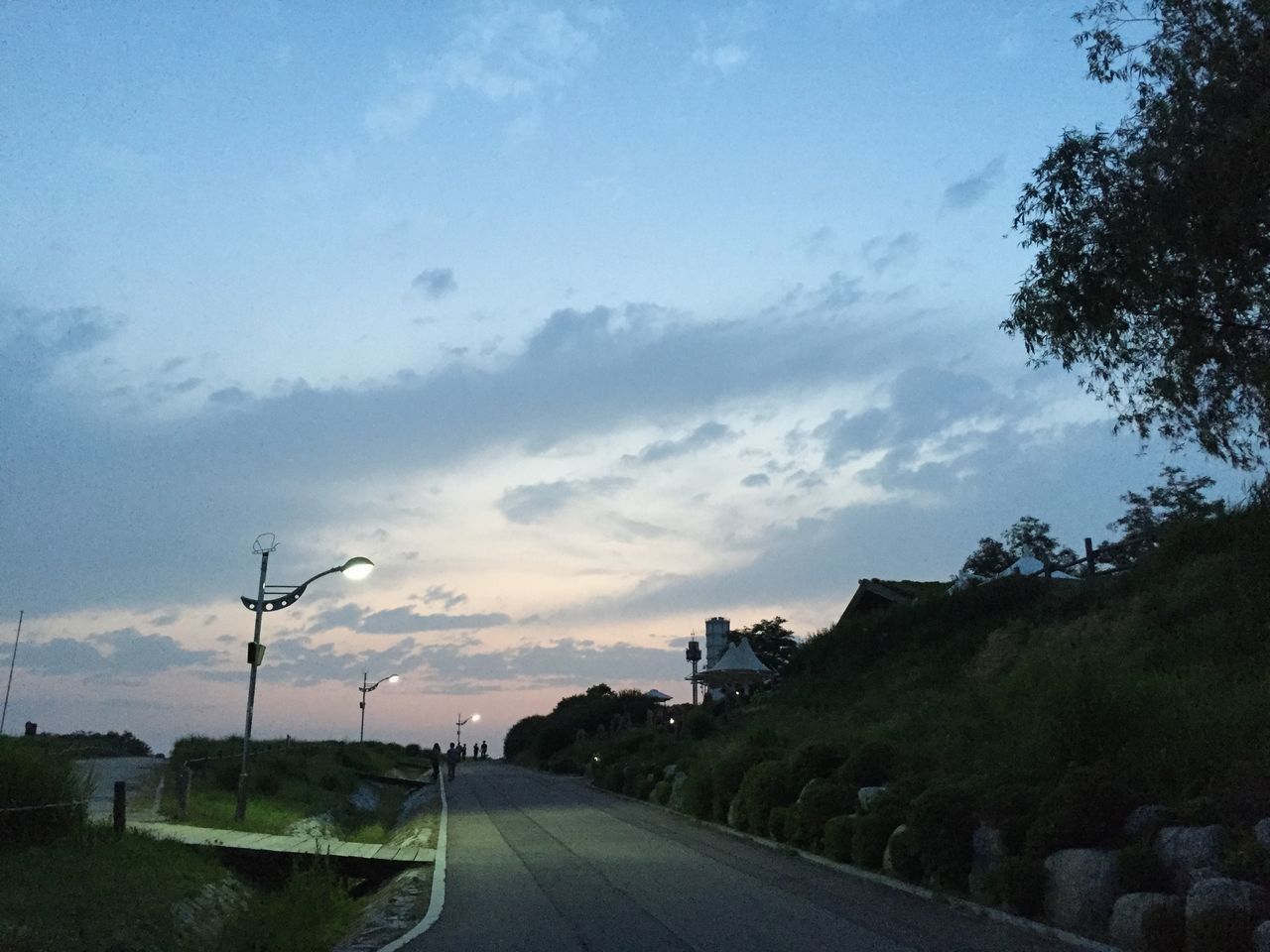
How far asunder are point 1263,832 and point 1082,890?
→ 6.46 feet

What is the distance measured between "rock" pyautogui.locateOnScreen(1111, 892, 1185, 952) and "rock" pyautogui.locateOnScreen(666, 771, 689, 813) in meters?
19.0

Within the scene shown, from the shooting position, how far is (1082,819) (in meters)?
11.7

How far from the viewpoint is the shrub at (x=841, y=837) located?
16688mm

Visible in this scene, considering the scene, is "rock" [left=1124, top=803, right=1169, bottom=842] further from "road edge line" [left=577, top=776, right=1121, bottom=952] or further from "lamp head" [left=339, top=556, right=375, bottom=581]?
"lamp head" [left=339, top=556, right=375, bottom=581]

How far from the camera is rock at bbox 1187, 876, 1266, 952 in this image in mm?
8594

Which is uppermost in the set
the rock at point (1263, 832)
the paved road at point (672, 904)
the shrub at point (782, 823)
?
the rock at point (1263, 832)

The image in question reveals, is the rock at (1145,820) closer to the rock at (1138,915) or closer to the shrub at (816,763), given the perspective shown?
the rock at (1138,915)

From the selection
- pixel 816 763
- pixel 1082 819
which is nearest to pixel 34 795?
pixel 816 763

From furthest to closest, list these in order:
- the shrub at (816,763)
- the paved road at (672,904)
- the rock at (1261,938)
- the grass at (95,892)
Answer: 1. the shrub at (816,763)
2. the paved road at (672,904)
3. the grass at (95,892)
4. the rock at (1261,938)

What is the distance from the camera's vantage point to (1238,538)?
2344cm

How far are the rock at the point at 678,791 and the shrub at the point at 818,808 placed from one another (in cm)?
1001

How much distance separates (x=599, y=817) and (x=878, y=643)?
57.7ft

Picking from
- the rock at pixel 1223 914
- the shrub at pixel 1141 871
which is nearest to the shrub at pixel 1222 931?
the rock at pixel 1223 914

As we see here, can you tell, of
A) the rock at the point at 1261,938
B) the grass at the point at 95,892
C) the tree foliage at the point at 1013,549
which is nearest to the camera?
the rock at the point at 1261,938
